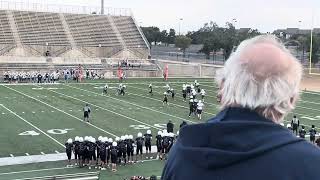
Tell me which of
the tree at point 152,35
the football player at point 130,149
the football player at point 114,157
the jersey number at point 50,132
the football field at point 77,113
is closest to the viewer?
the football player at point 114,157

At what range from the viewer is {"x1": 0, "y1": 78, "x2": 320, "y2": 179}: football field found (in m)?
18.0

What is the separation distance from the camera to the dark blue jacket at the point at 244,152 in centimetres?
131

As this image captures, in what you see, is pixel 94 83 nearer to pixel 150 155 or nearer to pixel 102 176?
pixel 150 155

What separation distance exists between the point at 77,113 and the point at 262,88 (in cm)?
2291

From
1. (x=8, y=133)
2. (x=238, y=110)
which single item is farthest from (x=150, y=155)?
(x=238, y=110)

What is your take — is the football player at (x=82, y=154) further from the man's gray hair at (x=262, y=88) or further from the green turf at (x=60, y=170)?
→ the man's gray hair at (x=262, y=88)

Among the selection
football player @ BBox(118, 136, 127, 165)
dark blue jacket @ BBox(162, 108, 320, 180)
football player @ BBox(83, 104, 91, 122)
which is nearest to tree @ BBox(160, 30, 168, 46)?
football player @ BBox(83, 104, 91, 122)

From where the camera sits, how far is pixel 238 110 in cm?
144

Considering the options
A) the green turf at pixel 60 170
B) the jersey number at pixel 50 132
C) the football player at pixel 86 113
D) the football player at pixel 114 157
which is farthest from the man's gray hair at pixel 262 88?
the football player at pixel 86 113

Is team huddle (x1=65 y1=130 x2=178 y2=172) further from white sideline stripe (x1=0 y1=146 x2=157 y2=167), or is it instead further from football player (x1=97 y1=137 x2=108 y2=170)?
white sideline stripe (x1=0 y1=146 x2=157 y2=167)

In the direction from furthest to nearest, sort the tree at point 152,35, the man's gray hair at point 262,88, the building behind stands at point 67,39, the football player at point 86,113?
the tree at point 152,35 → the building behind stands at point 67,39 → the football player at point 86,113 → the man's gray hair at point 262,88

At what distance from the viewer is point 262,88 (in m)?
1.42

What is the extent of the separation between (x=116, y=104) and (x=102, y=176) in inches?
556

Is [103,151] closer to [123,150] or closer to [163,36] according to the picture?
[123,150]
